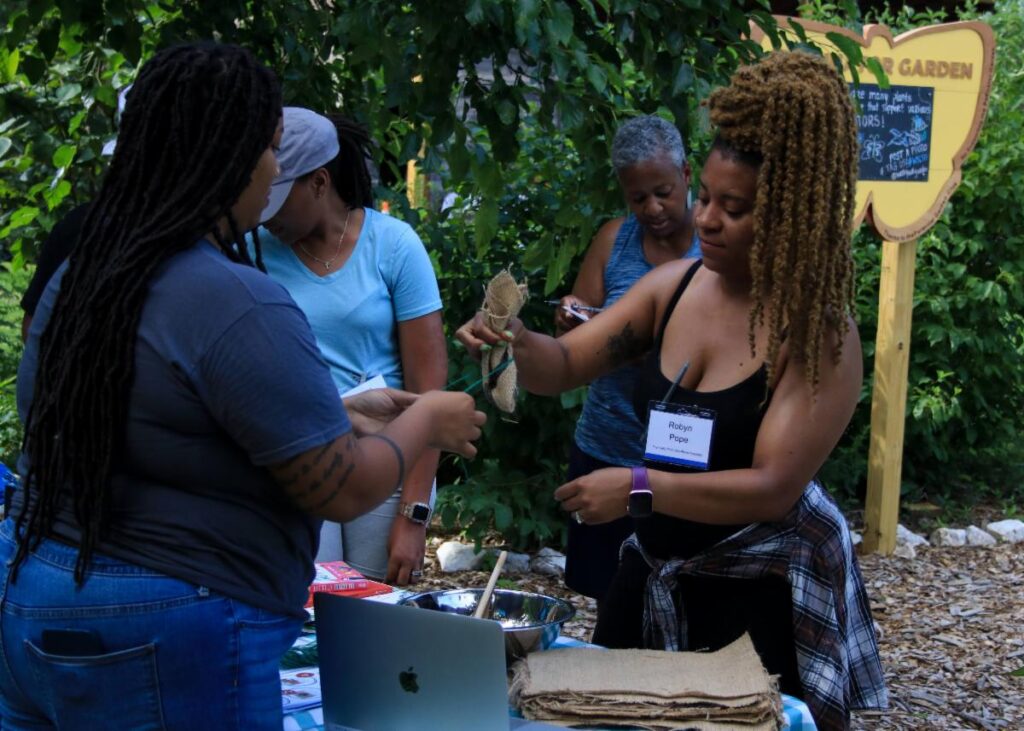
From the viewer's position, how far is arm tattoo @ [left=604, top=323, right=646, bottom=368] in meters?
2.44

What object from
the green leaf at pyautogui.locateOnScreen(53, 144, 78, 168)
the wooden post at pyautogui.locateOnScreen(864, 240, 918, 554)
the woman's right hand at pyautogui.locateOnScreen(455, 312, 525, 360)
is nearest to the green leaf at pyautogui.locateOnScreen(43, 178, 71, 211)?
the green leaf at pyautogui.locateOnScreen(53, 144, 78, 168)

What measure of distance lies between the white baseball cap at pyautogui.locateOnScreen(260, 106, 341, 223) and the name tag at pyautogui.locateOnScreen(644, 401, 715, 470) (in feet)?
3.16

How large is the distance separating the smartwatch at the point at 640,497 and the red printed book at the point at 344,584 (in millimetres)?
622

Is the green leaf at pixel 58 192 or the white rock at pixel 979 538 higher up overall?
the green leaf at pixel 58 192

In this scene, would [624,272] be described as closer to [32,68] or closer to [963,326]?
[32,68]

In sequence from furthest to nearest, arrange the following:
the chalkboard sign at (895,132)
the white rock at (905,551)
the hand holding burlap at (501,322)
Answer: the white rock at (905,551) < the chalkboard sign at (895,132) < the hand holding burlap at (501,322)

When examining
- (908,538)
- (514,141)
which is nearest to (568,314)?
(514,141)

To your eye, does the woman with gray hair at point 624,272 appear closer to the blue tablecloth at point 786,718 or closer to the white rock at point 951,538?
the blue tablecloth at point 786,718

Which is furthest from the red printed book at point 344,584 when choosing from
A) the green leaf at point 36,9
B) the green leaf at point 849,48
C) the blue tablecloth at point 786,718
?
the green leaf at point 849,48

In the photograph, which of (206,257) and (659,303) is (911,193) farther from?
(206,257)

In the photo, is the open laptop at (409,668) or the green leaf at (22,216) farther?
the green leaf at (22,216)

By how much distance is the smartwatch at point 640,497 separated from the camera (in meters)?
2.02

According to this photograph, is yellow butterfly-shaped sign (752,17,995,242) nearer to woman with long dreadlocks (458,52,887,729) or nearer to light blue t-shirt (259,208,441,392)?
light blue t-shirt (259,208,441,392)

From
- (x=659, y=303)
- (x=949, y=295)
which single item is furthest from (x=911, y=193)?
(x=659, y=303)
